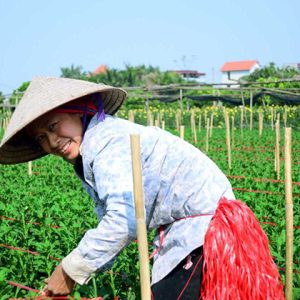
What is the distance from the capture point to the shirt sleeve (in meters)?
2.04

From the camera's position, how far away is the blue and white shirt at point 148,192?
6.72 feet

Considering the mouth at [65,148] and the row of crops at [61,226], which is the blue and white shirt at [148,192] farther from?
the row of crops at [61,226]

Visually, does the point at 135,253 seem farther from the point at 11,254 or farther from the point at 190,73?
the point at 190,73

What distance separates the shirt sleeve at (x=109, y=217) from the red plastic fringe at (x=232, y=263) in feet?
1.15

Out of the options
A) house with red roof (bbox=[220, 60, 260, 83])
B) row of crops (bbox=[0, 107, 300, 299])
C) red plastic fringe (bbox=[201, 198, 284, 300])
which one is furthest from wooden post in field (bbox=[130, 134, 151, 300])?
house with red roof (bbox=[220, 60, 260, 83])

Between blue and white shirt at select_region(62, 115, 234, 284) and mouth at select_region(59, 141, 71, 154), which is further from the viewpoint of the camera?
mouth at select_region(59, 141, 71, 154)

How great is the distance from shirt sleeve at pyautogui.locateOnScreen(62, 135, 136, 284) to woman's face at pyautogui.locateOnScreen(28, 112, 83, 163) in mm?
180

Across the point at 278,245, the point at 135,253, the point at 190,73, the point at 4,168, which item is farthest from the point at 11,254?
the point at 190,73

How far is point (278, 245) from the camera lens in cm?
409

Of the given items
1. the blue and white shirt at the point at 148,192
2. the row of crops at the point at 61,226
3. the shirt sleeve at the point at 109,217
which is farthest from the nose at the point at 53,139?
the row of crops at the point at 61,226

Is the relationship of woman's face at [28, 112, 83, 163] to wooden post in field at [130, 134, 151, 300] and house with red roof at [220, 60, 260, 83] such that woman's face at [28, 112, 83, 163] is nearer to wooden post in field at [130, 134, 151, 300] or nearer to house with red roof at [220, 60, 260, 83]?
wooden post in field at [130, 134, 151, 300]

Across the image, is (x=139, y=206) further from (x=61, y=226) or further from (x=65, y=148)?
(x=61, y=226)

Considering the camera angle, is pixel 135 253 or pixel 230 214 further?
pixel 135 253

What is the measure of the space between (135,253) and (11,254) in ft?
3.24
